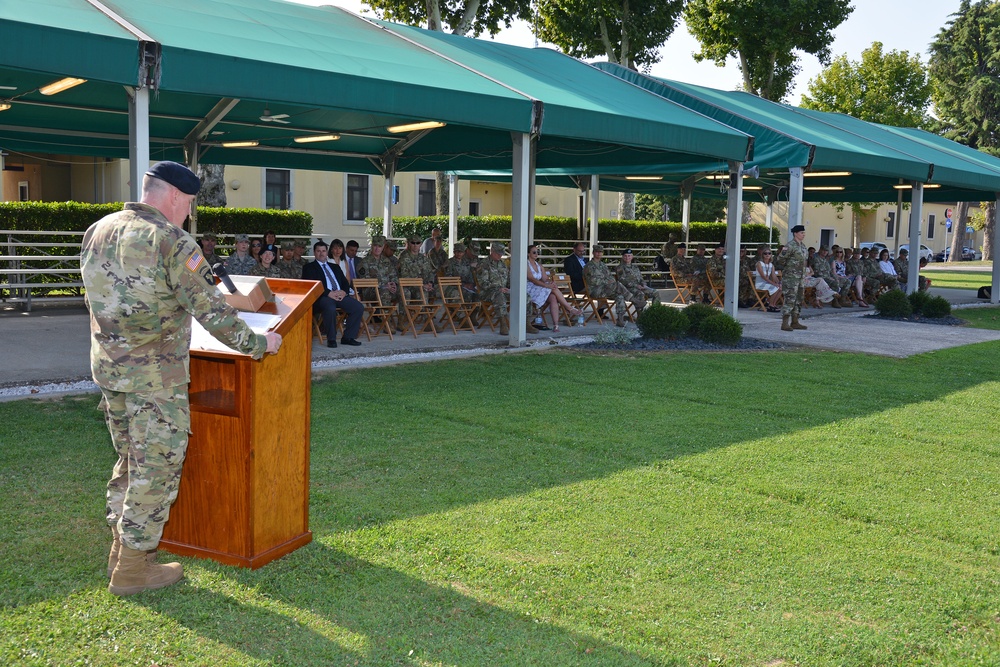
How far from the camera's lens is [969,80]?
49938mm

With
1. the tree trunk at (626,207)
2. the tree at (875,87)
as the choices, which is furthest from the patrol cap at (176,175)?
the tree at (875,87)

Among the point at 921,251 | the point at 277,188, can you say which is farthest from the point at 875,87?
the point at 277,188

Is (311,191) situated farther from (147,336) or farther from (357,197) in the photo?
(147,336)

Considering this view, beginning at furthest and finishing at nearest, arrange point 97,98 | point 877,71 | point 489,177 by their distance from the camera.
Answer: point 877,71 < point 489,177 < point 97,98

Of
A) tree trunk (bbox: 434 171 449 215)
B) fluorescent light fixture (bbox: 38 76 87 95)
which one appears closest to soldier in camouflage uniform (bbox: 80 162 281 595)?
fluorescent light fixture (bbox: 38 76 87 95)

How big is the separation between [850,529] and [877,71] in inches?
1504

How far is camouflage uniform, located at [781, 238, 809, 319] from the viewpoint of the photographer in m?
13.8

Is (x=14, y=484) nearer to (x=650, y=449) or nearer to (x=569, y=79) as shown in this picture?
(x=650, y=449)

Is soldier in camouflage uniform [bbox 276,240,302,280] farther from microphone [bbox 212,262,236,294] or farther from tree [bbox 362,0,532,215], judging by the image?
tree [bbox 362,0,532,215]

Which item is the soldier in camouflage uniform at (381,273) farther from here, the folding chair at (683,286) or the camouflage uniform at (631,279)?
the folding chair at (683,286)

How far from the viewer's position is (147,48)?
7.43m

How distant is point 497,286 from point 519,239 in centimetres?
177

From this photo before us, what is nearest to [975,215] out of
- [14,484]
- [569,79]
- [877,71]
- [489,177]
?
[877,71]

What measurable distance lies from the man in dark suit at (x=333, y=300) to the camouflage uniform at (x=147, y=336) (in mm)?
6806
